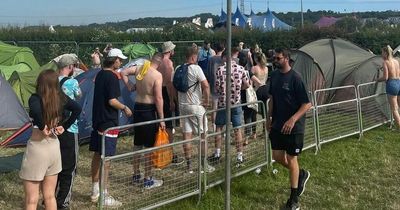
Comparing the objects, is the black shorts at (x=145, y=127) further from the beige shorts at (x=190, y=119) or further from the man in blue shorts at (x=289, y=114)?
the man in blue shorts at (x=289, y=114)

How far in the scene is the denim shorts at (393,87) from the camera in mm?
9680

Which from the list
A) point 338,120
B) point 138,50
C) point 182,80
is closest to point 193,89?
point 182,80

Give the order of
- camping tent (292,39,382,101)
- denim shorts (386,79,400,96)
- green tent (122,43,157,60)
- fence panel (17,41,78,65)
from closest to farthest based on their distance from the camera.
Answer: denim shorts (386,79,400,96), camping tent (292,39,382,101), green tent (122,43,157,60), fence panel (17,41,78,65)

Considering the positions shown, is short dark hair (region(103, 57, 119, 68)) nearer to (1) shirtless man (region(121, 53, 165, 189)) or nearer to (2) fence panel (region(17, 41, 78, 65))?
(1) shirtless man (region(121, 53, 165, 189))

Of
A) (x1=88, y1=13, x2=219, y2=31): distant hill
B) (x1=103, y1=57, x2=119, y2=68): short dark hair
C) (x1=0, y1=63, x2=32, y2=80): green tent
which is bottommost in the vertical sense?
(x1=0, y1=63, x2=32, y2=80): green tent

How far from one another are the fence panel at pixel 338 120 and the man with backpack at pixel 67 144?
451cm

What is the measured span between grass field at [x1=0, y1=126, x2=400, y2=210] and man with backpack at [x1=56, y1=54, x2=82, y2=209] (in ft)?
0.90

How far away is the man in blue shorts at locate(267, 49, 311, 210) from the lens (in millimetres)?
5562

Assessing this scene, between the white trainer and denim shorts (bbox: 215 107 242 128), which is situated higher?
denim shorts (bbox: 215 107 242 128)

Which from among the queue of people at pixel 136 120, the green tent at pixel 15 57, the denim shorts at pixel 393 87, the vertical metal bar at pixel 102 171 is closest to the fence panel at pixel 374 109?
the denim shorts at pixel 393 87

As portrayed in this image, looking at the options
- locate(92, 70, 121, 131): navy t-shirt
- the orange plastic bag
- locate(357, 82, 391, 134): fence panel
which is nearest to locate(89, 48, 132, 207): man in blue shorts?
locate(92, 70, 121, 131): navy t-shirt

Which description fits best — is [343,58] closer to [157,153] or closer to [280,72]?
[280,72]

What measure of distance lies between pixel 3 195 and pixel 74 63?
1.94m

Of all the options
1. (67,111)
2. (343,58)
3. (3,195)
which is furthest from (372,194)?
(343,58)
